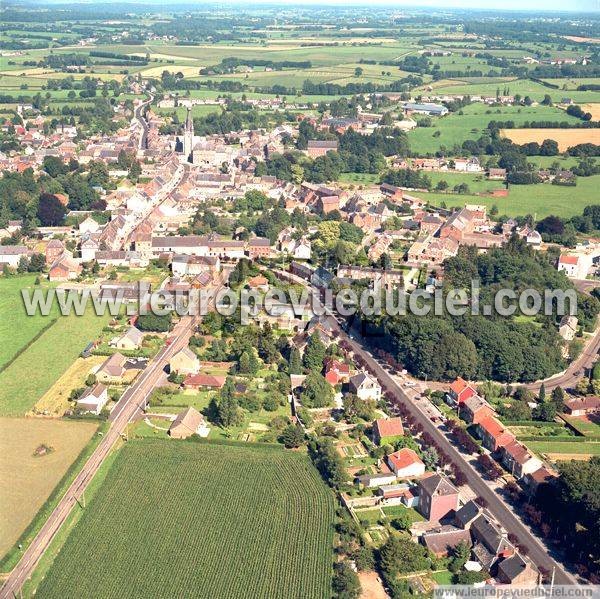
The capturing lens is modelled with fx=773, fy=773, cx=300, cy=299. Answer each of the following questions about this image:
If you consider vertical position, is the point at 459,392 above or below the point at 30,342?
above

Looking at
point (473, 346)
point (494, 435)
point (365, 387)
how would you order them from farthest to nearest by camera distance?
point (473, 346) < point (365, 387) < point (494, 435)

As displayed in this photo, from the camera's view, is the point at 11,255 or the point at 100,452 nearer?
the point at 100,452

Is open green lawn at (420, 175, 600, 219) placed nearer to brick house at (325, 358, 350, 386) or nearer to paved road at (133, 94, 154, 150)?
brick house at (325, 358, 350, 386)

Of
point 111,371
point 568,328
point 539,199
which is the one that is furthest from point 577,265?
point 111,371

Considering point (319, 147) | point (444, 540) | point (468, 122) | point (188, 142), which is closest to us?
point (444, 540)

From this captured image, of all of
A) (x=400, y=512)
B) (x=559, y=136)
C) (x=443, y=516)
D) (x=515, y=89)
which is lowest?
(x=400, y=512)

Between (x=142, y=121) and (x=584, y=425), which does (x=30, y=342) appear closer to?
(x=584, y=425)

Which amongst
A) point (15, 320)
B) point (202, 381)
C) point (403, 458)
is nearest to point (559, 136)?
point (202, 381)
